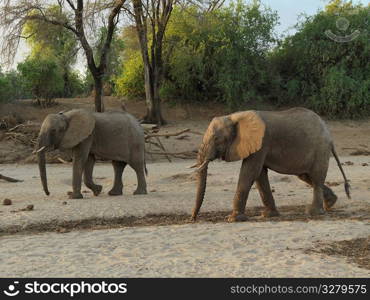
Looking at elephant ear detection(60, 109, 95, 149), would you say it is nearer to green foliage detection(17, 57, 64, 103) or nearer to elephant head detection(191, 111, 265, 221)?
elephant head detection(191, 111, 265, 221)

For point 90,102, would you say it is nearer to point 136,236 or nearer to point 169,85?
point 169,85

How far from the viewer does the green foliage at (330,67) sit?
2828cm

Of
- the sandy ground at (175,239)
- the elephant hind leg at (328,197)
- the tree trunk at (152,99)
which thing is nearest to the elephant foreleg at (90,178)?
the sandy ground at (175,239)

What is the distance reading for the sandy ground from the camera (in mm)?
6012

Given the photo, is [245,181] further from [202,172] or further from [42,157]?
[42,157]

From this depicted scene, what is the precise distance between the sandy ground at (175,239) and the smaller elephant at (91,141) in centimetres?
49

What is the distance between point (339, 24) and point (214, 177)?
643 inches

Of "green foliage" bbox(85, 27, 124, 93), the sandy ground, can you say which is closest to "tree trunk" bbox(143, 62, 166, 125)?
"green foliage" bbox(85, 27, 124, 93)

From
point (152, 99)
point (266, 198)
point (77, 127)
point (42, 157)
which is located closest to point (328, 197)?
point (266, 198)

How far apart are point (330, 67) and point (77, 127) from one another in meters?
20.2

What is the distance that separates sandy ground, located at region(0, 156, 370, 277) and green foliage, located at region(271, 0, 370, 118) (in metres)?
16.2

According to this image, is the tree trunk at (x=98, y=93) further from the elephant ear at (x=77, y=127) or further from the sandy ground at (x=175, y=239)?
the elephant ear at (x=77, y=127)

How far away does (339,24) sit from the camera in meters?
28.8

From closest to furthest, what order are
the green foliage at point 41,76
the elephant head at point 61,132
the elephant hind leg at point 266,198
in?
the elephant hind leg at point 266,198
the elephant head at point 61,132
the green foliage at point 41,76
